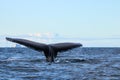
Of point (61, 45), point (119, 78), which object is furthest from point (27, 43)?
point (119, 78)

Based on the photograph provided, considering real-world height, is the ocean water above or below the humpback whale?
below

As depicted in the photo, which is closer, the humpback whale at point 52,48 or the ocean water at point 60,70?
the humpback whale at point 52,48

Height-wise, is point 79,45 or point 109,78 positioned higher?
point 79,45

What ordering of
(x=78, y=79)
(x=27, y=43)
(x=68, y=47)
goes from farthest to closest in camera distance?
(x=78, y=79)
(x=68, y=47)
(x=27, y=43)

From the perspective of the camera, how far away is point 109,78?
123 feet

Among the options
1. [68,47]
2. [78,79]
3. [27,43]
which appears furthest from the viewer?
[78,79]

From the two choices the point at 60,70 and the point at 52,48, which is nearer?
the point at 52,48

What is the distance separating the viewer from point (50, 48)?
10078 mm

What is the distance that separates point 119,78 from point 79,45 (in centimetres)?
2800

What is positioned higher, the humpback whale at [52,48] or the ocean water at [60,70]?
the humpback whale at [52,48]

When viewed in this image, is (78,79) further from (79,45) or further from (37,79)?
(79,45)

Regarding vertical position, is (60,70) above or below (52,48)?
below

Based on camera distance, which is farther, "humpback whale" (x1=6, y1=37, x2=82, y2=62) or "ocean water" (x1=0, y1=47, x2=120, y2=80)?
"ocean water" (x1=0, y1=47, x2=120, y2=80)

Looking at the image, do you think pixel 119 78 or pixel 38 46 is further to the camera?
pixel 119 78
